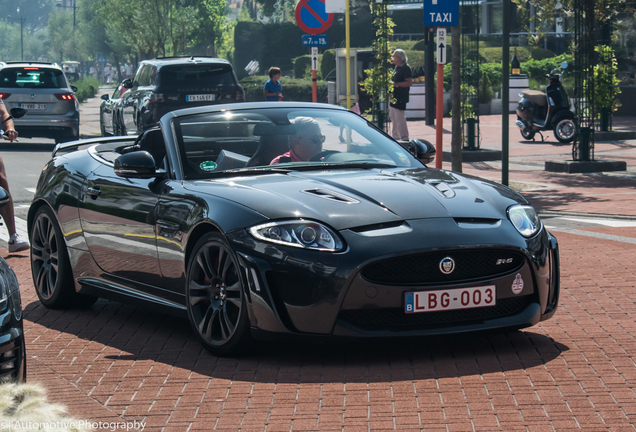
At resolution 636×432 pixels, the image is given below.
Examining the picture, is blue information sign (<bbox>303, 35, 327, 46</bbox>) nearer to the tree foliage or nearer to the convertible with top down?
the tree foliage

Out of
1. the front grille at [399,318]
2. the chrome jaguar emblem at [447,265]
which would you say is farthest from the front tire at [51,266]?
the chrome jaguar emblem at [447,265]

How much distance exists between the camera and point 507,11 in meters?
12.0

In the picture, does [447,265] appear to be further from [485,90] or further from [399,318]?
[485,90]

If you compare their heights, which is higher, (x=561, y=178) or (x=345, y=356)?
(x=345, y=356)

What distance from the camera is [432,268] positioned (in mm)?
4730

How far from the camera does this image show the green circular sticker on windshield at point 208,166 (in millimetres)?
5734

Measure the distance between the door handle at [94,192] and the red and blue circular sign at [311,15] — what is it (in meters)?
11.1

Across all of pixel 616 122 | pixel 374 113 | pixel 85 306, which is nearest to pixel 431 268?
pixel 85 306

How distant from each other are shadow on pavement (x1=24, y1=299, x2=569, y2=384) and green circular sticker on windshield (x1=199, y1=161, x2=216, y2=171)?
3.10 feet

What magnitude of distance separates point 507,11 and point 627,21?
2066cm

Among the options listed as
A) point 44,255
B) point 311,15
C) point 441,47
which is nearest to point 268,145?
point 44,255

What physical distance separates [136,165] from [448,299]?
1.97 metres

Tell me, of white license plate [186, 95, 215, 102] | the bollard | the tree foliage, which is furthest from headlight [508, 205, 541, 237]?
the tree foliage

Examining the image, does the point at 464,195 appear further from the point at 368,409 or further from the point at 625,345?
the point at 368,409
